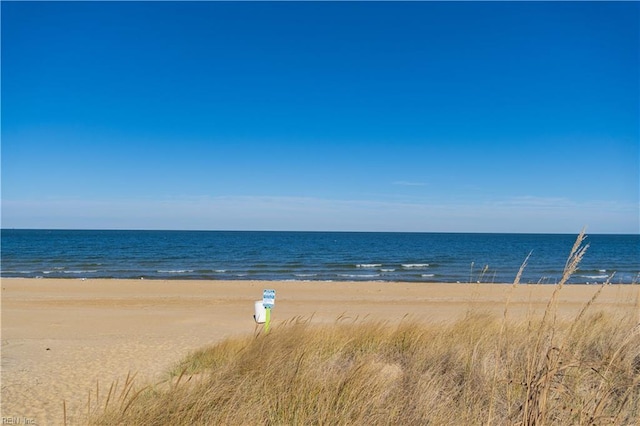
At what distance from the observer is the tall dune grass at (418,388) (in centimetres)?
327

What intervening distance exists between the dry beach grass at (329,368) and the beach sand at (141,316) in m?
0.06

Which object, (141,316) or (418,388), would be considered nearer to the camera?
(418,388)

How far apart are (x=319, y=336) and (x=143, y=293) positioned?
56.0 feet

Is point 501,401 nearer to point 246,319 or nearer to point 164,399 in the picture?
point 164,399

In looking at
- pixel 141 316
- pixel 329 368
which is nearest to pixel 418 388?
pixel 329 368

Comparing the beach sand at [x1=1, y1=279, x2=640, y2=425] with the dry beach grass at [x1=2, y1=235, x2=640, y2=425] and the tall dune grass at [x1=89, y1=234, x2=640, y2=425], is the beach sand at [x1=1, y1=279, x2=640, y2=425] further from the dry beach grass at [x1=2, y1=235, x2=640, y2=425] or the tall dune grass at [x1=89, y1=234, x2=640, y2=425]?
the tall dune grass at [x1=89, y1=234, x2=640, y2=425]

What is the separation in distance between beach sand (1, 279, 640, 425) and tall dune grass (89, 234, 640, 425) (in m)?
0.57

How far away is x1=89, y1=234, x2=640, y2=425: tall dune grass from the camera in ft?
10.7

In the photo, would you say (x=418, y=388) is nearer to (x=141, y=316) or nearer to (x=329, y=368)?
(x=329, y=368)

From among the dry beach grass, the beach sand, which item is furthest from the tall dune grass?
the beach sand

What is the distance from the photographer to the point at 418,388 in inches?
169

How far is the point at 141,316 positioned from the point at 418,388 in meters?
13.2

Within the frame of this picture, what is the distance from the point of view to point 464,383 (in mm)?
4508

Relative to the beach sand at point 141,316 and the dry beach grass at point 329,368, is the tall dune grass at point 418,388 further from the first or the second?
the beach sand at point 141,316
